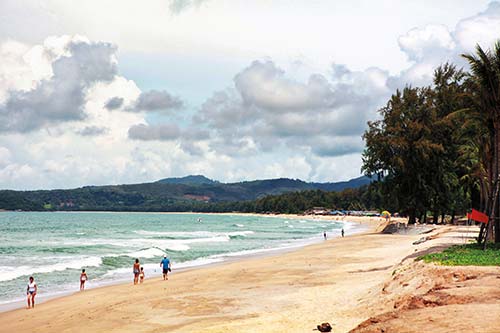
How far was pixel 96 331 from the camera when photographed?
16.0 meters

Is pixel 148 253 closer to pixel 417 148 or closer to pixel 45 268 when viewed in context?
pixel 45 268

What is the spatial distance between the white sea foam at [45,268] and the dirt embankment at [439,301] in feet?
80.0

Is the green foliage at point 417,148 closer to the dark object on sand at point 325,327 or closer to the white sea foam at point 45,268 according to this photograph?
the white sea foam at point 45,268

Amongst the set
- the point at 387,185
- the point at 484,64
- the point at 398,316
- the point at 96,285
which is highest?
the point at 484,64

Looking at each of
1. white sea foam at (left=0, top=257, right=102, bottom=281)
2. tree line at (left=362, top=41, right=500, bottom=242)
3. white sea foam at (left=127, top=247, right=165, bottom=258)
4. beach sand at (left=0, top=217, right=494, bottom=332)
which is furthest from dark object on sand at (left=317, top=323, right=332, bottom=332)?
tree line at (left=362, top=41, right=500, bottom=242)

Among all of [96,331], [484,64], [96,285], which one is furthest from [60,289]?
[484,64]

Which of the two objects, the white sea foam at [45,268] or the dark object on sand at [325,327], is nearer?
the dark object on sand at [325,327]

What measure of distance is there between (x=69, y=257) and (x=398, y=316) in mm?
37409

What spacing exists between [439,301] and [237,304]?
30.0ft

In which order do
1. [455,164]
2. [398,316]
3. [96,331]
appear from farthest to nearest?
[455,164] → [96,331] → [398,316]

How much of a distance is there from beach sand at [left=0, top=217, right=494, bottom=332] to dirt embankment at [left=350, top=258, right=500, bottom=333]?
0.08 m

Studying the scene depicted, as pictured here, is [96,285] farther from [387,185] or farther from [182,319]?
[387,185]

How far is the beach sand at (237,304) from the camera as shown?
14180 millimetres

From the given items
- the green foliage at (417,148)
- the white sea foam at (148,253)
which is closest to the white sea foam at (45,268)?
the white sea foam at (148,253)
